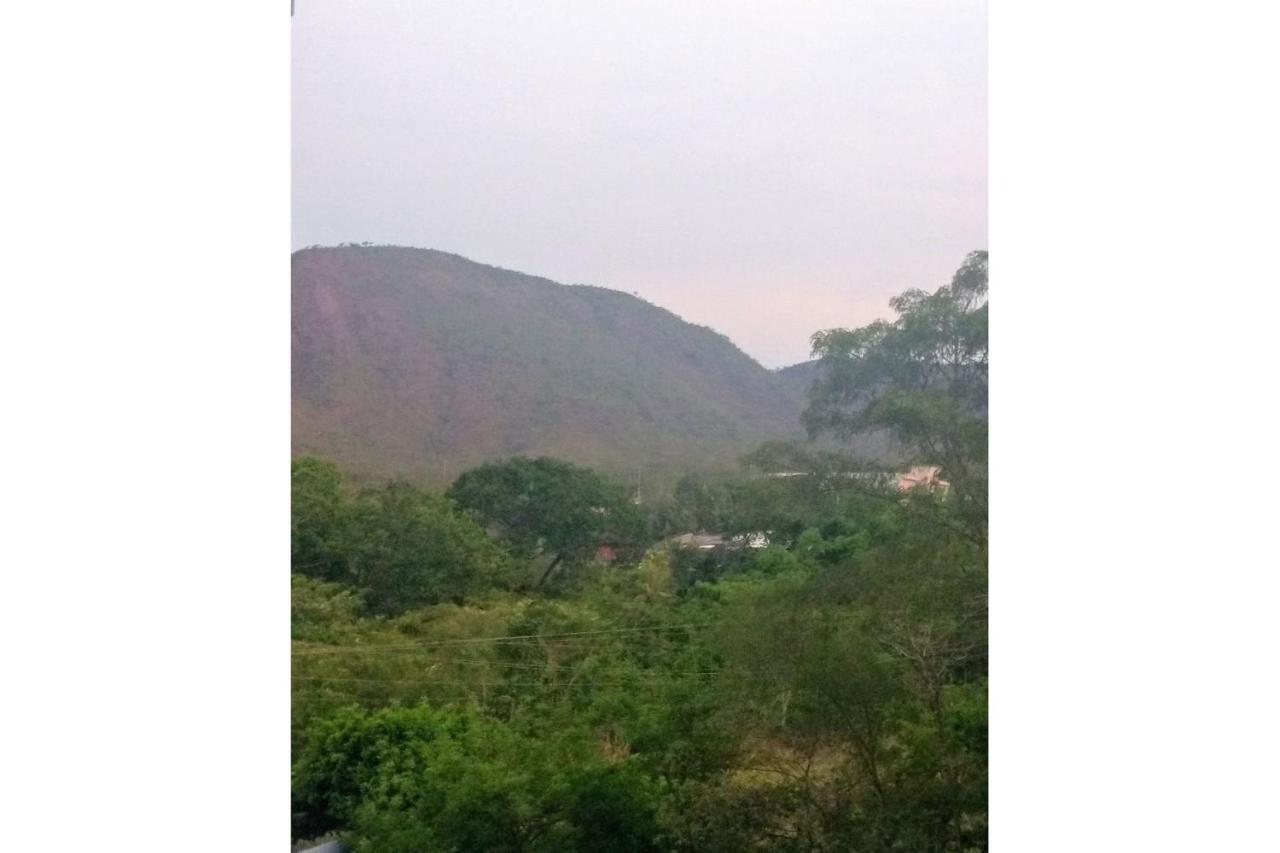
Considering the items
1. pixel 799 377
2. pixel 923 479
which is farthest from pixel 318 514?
pixel 923 479

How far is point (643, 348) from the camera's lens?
3088 mm

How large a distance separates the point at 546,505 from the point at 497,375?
1.01 feet

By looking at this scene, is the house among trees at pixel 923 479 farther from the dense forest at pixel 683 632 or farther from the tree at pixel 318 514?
the tree at pixel 318 514

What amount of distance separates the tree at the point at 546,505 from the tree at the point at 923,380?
0.49 metres

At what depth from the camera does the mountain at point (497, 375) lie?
10.0ft

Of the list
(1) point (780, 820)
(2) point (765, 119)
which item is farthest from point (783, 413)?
(1) point (780, 820)

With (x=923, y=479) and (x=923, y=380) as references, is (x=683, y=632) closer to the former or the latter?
(x=923, y=479)

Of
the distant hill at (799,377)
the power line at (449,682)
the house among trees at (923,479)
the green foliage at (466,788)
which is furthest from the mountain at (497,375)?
the green foliage at (466,788)

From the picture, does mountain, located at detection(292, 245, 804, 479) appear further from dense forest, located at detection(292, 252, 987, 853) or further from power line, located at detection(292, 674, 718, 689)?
power line, located at detection(292, 674, 718, 689)

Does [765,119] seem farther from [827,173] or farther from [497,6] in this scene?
[497,6]
